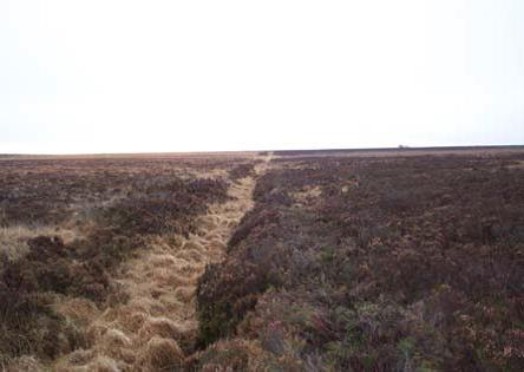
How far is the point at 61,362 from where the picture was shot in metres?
7.15

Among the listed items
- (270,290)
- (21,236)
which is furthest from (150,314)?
(21,236)

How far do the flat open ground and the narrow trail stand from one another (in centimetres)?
3

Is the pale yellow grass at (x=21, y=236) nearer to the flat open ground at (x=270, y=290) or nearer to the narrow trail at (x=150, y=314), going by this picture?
the flat open ground at (x=270, y=290)

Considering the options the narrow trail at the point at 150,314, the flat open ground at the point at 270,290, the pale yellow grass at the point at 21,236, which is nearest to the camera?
the flat open ground at the point at 270,290

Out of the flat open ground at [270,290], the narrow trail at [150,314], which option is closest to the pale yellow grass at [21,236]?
the flat open ground at [270,290]

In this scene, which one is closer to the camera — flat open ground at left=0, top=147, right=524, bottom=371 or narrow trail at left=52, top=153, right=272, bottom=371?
flat open ground at left=0, top=147, right=524, bottom=371

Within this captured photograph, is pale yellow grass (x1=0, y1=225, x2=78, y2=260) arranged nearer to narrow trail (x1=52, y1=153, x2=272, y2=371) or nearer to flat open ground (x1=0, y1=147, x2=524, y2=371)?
flat open ground (x1=0, y1=147, x2=524, y2=371)

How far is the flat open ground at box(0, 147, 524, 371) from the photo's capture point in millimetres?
5988

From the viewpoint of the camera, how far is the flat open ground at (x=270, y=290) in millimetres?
5988

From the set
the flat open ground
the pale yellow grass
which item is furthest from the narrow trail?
the pale yellow grass

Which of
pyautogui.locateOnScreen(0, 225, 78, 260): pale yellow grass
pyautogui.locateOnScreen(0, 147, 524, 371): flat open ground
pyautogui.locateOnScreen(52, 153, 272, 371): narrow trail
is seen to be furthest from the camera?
pyautogui.locateOnScreen(0, 225, 78, 260): pale yellow grass

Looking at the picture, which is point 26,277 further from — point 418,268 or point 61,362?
point 418,268

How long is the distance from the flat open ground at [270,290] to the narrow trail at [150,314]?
30 mm

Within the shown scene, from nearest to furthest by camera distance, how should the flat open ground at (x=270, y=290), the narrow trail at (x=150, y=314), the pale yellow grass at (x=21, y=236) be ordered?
the flat open ground at (x=270, y=290) < the narrow trail at (x=150, y=314) < the pale yellow grass at (x=21, y=236)
